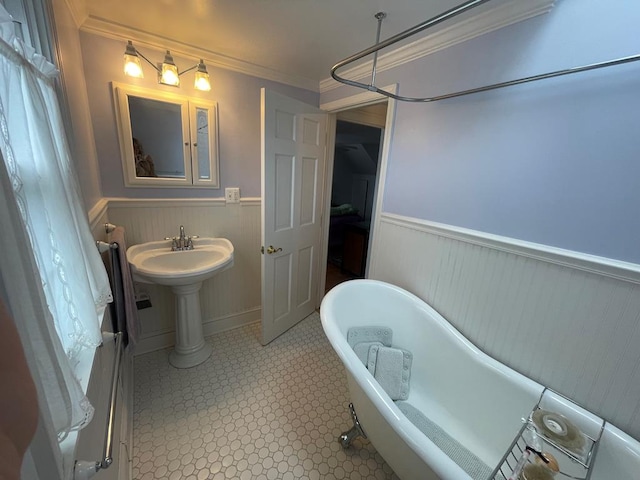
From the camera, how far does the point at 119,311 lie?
53.0 inches

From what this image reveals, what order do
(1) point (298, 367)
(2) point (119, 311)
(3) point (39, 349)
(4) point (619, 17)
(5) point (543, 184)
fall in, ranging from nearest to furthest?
(3) point (39, 349) < (4) point (619, 17) < (5) point (543, 184) < (2) point (119, 311) < (1) point (298, 367)

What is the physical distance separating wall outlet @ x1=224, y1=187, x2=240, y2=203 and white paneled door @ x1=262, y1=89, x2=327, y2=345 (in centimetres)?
37

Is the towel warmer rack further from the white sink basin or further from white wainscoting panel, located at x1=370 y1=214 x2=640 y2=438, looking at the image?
white wainscoting panel, located at x1=370 y1=214 x2=640 y2=438

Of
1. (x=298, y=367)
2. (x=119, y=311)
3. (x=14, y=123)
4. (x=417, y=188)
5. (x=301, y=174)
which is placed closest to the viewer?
(x=14, y=123)

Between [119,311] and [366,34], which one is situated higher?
[366,34]

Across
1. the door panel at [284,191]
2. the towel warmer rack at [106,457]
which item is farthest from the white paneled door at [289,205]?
the towel warmer rack at [106,457]

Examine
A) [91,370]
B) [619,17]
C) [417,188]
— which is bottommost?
[91,370]

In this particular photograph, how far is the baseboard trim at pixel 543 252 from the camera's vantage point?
94 cm

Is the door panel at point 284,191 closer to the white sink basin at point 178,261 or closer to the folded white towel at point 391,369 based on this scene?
the white sink basin at point 178,261

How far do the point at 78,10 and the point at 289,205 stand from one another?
1514mm

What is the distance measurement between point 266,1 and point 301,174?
1.06 m

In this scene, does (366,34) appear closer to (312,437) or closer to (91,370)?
(91,370)

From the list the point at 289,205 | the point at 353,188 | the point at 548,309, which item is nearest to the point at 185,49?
the point at 289,205

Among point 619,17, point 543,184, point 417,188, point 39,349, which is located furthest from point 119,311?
point 619,17
